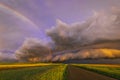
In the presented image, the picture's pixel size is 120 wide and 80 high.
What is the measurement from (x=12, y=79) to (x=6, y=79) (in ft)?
4.76

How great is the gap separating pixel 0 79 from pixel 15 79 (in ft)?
9.09

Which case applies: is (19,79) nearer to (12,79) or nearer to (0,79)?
(12,79)

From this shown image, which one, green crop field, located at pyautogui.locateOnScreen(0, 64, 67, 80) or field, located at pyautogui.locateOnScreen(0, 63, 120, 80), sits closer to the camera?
green crop field, located at pyautogui.locateOnScreen(0, 64, 67, 80)

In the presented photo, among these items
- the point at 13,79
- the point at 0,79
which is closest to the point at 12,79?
the point at 13,79

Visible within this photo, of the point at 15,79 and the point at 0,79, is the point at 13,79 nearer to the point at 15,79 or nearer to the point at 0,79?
the point at 15,79

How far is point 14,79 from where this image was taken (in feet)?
115

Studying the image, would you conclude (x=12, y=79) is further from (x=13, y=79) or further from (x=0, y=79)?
(x=0, y=79)

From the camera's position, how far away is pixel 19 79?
3447cm

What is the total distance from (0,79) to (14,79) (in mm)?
2639

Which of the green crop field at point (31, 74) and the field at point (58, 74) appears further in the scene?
the field at point (58, 74)

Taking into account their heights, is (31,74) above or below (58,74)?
above

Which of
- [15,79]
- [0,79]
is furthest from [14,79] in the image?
[0,79]

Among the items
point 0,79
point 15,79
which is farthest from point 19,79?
point 0,79

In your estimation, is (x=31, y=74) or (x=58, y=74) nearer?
(x=58, y=74)
